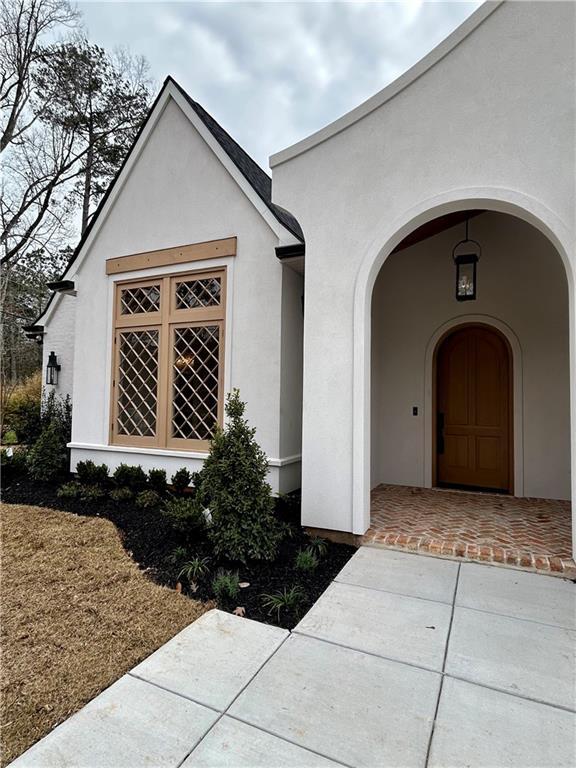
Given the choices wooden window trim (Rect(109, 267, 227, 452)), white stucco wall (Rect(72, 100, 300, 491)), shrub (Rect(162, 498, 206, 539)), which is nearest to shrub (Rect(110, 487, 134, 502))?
white stucco wall (Rect(72, 100, 300, 491))

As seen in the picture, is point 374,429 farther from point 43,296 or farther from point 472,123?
point 43,296

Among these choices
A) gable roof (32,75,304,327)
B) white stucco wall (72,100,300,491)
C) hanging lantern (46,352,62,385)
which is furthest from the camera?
hanging lantern (46,352,62,385)

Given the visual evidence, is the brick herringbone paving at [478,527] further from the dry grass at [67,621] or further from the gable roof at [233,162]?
the gable roof at [233,162]

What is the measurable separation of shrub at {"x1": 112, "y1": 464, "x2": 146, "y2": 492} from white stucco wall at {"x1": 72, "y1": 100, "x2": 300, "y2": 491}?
9.3 inches

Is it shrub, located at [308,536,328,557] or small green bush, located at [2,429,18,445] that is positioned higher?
small green bush, located at [2,429,18,445]

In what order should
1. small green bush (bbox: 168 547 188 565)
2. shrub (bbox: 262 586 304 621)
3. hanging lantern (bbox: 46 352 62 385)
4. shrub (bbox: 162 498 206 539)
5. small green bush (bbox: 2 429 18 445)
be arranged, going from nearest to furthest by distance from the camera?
1. shrub (bbox: 262 586 304 621)
2. small green bush (bbox: 168 547 188 565)
3. shrub (bbox: 162 498 206 539)
4. hanging lantern (bbox: 46 352 62 385)
5. small green bush (bbox: 2 429 18 445)

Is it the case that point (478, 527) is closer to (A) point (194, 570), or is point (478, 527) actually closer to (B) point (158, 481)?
(A) point (194, 570)

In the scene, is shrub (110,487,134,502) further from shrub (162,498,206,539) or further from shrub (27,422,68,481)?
shrub (162,498,206,539)

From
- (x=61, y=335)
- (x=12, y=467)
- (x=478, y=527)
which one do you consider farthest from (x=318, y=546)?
(x=61, y=335)

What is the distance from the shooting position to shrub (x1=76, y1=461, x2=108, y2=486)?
6.36m

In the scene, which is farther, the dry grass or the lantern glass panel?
the lantern glass panel

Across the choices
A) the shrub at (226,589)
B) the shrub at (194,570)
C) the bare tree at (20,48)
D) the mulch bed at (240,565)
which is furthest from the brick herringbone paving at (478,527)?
the bare tree at (20,48)

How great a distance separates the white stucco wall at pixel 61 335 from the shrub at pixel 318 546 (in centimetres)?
814

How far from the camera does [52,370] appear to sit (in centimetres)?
979
